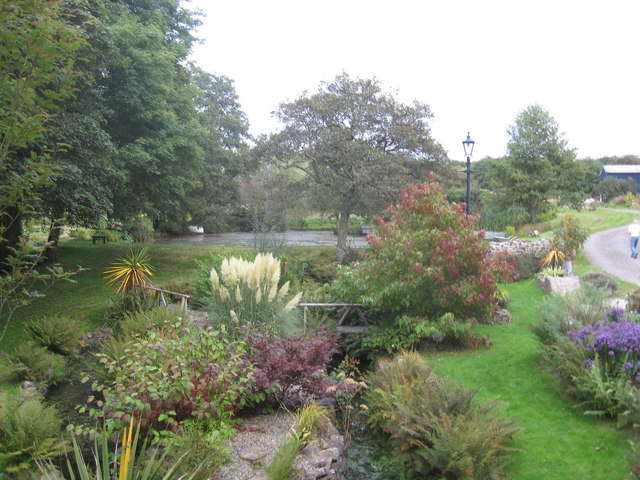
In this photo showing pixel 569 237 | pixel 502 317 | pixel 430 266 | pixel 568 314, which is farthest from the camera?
pixel 569 237

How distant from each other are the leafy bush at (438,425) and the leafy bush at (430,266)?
6.40ft

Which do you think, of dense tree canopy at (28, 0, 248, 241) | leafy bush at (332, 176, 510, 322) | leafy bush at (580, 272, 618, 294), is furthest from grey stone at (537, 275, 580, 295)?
dense tree canopy at (28, 0, 248, 241)

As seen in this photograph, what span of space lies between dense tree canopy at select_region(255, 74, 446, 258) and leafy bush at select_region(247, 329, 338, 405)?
9662mm

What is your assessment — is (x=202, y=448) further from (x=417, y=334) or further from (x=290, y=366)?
(x=417, y=334)

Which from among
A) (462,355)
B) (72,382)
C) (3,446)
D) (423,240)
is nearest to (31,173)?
(3,446)

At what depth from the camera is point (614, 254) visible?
1697cm

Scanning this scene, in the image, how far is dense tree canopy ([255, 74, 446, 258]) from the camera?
16.4 metres

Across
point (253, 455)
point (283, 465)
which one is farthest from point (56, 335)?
point (283, 465)

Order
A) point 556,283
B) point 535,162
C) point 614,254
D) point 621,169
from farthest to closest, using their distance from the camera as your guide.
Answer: point 621,169
point 535,162
point 614,254
point 556,283

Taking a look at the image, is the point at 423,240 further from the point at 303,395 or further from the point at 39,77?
the point at 39,77

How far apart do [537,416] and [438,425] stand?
1634 mm

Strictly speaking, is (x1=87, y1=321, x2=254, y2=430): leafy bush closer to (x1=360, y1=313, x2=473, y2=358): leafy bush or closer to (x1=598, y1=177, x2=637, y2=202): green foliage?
(x1=360, y1=313, x2=473, y2=358): leafy bush

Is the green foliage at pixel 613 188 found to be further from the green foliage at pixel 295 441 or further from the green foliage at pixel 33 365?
the green foliage at pixel 33 365

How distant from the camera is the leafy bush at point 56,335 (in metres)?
8.59
